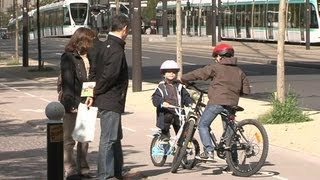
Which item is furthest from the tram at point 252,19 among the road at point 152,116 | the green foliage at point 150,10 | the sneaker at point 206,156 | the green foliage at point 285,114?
the sneaker at point 206,156

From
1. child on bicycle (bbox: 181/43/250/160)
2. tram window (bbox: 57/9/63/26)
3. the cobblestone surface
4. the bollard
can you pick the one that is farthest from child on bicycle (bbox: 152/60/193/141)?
tram window (bbox: 57/9/63/26)

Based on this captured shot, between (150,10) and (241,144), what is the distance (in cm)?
8763

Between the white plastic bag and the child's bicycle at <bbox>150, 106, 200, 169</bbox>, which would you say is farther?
the child's bicycle at <bbox>150, 106, 200, 169</bbox>

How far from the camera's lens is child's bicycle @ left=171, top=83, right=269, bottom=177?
846cm

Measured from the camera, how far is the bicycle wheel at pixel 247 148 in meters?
8.46

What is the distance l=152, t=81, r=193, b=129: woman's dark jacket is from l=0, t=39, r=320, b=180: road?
704mm

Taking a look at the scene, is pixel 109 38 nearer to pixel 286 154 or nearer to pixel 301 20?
pixel 286 154

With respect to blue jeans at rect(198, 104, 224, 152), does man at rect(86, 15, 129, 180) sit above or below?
above

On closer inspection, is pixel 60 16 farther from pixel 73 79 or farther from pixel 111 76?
pixel 111 76

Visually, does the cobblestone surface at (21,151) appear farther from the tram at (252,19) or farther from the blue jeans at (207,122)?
the tram at (252,19)

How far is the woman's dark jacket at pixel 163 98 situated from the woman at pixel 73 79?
1.02 metres

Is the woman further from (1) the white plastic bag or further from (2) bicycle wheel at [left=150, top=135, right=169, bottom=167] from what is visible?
(2) bicycle wheel at [left=150, top=135, right=169, bottom=167]

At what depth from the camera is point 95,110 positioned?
7801mm

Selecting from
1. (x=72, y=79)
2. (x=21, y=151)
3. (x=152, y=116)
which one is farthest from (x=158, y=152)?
(x=152, y=116)
